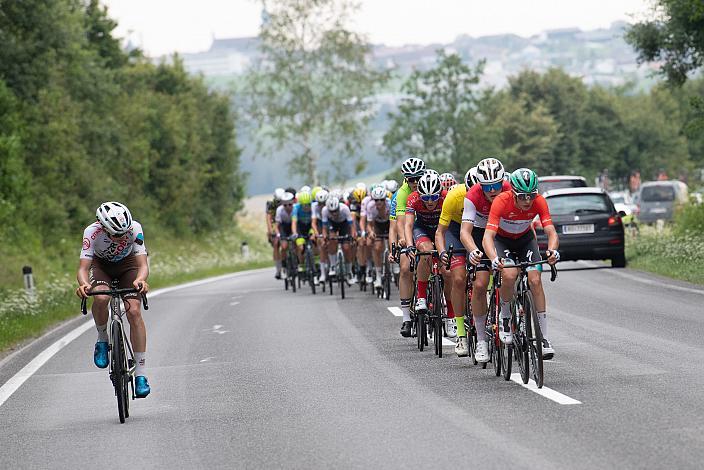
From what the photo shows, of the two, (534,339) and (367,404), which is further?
(534,339)

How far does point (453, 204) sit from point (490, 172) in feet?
4.29

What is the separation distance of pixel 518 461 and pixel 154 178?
4942 cm

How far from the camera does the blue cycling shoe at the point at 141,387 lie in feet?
35.5

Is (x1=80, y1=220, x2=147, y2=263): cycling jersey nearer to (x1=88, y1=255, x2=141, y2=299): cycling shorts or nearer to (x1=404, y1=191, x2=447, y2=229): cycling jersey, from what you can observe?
(x1=88, y1=255, x2=141, y2=299): cycling shorts

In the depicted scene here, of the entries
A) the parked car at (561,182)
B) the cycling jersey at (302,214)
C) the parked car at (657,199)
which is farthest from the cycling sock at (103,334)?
the parked car at (657,199)

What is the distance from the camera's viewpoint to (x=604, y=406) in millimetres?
9633

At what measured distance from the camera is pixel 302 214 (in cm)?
2623

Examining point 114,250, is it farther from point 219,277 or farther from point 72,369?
point 219,277

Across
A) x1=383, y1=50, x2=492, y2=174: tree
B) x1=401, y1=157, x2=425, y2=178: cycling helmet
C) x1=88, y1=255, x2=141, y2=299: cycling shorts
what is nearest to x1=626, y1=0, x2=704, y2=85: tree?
x1=401, y1=157, x2=425, y2=178: cycling helmet

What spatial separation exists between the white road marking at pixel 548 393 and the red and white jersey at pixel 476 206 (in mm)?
1401

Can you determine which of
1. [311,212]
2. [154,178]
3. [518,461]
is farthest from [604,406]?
[154,178]

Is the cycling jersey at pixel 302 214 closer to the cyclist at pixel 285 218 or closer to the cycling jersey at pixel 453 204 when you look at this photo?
the cyclist at pixel 285 218

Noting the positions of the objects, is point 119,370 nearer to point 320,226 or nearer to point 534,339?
point 534,339

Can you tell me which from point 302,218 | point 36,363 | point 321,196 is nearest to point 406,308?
point 36,363
